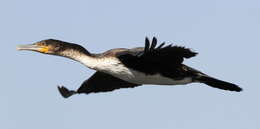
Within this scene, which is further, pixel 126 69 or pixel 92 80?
pixel 92 80

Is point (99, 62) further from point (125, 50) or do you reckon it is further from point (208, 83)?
point (208, 83)

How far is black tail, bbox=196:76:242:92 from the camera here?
1784 centimetres

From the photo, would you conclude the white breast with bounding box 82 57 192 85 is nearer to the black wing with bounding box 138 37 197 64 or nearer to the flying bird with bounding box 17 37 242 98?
the flying bird with bounding box 17 37 242 98

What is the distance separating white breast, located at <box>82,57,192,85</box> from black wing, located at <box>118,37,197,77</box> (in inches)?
3.1

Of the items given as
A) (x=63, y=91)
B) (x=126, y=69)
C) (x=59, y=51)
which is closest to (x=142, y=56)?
(x=126, y=69)

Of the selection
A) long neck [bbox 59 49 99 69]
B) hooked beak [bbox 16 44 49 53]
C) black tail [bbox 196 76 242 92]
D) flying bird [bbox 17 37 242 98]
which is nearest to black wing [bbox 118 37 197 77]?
flying bird [bbox 17 37 242 98]

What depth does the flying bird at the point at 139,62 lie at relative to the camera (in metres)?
16.5

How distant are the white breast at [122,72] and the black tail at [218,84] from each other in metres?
0.86

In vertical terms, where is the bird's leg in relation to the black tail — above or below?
below

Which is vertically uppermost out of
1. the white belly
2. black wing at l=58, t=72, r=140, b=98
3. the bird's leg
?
the white belly

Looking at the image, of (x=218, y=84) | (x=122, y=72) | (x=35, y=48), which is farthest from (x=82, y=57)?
(x=218, y=84)

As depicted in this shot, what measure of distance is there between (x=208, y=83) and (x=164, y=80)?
1.15 metres

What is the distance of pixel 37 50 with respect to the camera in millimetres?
17719

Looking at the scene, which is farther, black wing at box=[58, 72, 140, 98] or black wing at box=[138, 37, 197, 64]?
black wing at box=[58, 72, 140, 98]
